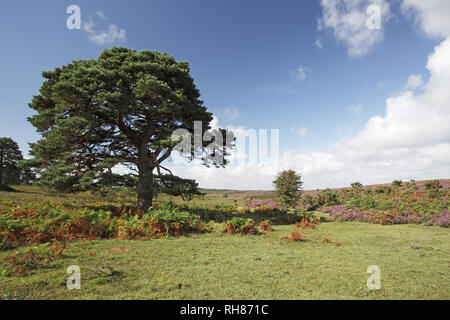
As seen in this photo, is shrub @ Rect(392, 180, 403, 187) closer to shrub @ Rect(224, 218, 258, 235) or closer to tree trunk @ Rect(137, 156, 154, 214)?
shrub @ Rect(224, 218, 258, 235)

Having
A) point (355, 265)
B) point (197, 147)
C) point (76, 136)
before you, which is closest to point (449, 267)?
point (355, 265)

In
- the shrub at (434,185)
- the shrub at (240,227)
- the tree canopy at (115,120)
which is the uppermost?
the tree canopy at (115,120)

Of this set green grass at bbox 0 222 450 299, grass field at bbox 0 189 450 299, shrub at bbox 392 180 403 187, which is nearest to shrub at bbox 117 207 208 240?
grass field at bbox 0 189 450 299

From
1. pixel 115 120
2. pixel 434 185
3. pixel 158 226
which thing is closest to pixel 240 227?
pixel 158 226

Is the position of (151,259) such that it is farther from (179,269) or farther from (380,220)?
(380,220)

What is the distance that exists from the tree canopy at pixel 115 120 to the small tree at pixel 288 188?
9832mm

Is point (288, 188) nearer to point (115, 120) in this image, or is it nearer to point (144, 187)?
point (144, 187)

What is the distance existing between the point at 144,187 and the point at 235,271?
9.86 meters

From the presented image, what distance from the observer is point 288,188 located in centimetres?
2195

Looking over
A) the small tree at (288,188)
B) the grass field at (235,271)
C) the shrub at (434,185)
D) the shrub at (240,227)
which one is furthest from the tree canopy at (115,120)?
the shrub at (434,185)

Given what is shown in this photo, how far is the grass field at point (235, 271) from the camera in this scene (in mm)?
4219

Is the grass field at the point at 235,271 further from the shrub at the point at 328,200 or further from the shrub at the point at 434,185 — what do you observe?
the shrub at the point at 434,185

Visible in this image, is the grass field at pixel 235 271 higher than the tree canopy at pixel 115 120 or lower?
lower

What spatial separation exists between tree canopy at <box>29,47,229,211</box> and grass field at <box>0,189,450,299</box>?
210 inches
